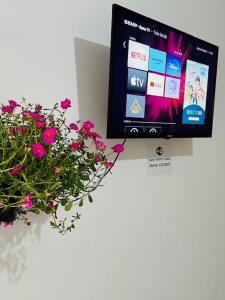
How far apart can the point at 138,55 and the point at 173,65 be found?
0.83 ft

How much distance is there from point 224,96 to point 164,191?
821 mm

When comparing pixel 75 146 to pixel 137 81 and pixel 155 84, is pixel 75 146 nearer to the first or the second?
pixel 137 81

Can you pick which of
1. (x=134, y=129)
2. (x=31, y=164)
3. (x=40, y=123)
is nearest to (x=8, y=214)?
(x=31, y=164)

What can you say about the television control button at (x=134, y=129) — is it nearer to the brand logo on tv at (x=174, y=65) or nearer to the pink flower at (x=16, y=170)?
the brand logo on tv at (x=174, y=65)

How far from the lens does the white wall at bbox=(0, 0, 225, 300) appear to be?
3.68 ft

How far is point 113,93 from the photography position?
1235mm

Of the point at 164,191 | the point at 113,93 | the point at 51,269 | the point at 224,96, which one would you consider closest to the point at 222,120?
the point at 224,96

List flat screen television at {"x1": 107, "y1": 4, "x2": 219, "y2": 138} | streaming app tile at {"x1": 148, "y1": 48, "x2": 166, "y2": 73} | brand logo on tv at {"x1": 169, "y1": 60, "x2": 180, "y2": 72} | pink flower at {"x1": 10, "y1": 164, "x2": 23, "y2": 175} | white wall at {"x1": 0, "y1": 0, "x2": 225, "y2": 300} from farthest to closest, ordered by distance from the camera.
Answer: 1. brand logo on tv at {"x1": 169, "y1": 60, "x2": 180, "y2": 72}
2. streaming app tile at {"x1": 148, "y1": 48, "x2": 166, "y2": 73}
3. flat screen television at {"x1": 107, "y1": 4, "x2": 219, "y2": 138}
4. white wall at {"x1": 0, "y1": 0, "x2": 225, "y2": 300}
5. pink flower at {"x1": 10, "y1": 164, "x2": 23, "y2": 175}

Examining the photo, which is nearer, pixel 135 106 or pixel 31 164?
pixel 31 164

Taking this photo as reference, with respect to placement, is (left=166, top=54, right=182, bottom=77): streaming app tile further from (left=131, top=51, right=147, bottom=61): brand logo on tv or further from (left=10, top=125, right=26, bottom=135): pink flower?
(left=10, top=125, right=26, bottom=135): pink flower

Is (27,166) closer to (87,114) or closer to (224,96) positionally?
(87,114)

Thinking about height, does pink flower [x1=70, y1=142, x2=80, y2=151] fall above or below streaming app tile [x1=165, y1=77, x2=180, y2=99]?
below

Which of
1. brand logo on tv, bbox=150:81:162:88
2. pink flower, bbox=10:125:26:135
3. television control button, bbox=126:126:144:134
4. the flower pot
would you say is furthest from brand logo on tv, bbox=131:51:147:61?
the flower pot

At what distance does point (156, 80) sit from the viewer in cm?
141
